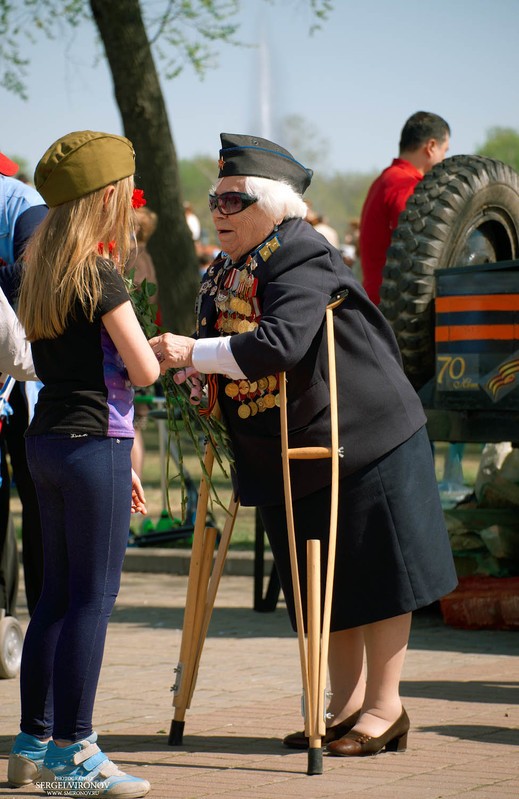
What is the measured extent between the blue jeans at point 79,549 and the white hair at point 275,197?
942mm

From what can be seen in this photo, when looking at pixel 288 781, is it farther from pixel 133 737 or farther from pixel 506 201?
pixel 506 201

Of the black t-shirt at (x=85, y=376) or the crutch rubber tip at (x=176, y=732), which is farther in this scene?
the crutch rubber tip at (x=176, y=732)

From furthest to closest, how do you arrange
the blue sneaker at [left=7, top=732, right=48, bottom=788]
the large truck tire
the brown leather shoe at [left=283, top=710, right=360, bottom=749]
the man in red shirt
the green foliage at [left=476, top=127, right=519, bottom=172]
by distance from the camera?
1. the green foliage at [left=476, top=127, right=519, bottom=172]
2. the man in red shirt
3. the large truck tire
4. the brown leather shoe at [left=283, top=710, right=360, bottom=749]
5. the blue sneaker at [left=7, top=732, right=48, bottom=788]

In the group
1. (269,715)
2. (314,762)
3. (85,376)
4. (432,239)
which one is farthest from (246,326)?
(432,239)

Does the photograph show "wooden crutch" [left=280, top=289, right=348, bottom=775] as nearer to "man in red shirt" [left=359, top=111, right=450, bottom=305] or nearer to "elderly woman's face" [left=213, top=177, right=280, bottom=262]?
"elderly woman's face" [left=213, top=177, right=280, bottom=262]

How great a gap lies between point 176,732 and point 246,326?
145 cm

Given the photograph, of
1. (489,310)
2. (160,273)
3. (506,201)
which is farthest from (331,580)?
Result: (160,273)

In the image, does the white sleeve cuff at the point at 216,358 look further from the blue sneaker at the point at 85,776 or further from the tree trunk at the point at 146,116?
the tree trunk at the point at 146,116

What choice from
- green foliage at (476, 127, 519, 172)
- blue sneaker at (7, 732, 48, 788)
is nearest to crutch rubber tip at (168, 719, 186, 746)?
blue sneaker at (7, 732, 48, 788)

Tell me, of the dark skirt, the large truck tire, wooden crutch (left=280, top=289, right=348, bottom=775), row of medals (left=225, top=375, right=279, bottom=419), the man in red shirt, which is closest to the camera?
wooden crutch (left=280, top=289, right=348, bottom=775)

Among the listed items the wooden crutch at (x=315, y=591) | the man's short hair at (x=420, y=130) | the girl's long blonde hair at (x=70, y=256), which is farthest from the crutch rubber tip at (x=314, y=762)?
the man's short hair at (x=420, y=130)

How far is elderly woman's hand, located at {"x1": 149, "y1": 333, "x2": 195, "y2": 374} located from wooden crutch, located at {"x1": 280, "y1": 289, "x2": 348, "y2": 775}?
0.32 meters

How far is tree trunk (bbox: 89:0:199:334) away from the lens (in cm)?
1475

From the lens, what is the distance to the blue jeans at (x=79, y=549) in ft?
13.1
